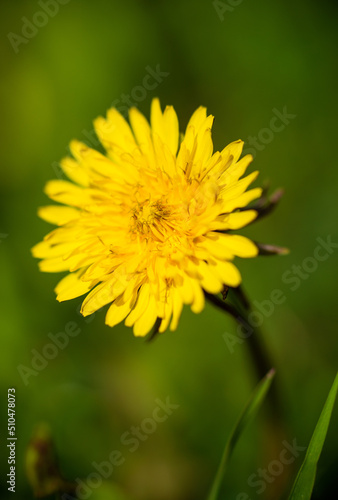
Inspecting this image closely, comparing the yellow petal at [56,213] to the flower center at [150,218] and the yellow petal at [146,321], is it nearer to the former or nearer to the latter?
the flower center at [150,218]

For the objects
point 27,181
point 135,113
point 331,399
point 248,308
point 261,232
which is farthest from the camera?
point 27,181

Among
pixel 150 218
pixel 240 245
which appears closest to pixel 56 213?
pixel 150 218

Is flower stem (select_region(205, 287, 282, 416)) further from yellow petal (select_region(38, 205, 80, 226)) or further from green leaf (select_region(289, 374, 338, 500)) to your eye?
yellow petal (select_region(38, 205, 80, 226))

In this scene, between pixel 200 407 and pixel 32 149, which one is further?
pixel 32 149

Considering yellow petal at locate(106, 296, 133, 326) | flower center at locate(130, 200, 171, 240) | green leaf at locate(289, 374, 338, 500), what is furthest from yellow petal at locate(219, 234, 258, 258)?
green leaf at locate(289, 374, 338, 500)

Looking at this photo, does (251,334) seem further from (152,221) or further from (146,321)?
(152,221)

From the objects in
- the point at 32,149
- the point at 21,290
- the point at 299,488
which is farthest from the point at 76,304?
the point at 299,488

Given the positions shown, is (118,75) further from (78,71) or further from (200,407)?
(200,407)
